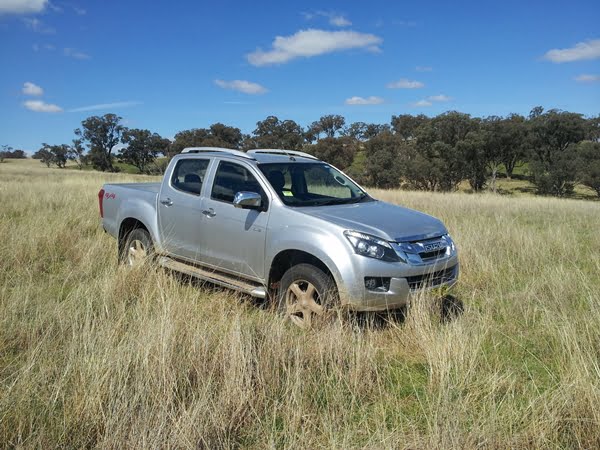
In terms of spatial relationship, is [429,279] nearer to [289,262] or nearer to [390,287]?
[390,287]

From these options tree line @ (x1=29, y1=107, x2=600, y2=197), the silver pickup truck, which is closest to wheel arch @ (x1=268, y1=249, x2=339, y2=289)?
the silver pickup truck

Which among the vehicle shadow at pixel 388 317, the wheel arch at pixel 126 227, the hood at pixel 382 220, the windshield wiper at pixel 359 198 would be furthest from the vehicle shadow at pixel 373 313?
the windshield wiper at pixel 359 198

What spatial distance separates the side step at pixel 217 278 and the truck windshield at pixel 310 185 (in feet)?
3.33

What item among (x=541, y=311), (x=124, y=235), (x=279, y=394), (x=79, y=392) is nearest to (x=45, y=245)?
(x=124, y=235)

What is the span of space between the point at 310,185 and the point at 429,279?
2.03 m

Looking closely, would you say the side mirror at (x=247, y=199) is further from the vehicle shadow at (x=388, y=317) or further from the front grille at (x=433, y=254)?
the front grille at (x=433, y=254)

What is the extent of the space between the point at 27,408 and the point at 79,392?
296 mm

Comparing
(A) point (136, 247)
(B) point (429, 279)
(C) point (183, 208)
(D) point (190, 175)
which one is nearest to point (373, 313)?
(B) point (429, 279)

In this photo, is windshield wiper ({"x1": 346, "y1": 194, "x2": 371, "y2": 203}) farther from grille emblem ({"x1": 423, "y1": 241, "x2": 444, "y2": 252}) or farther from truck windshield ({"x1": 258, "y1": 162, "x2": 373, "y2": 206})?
grille emblem ({"x1": 423, "y1": 241, "x2": 444, "y2": 252})

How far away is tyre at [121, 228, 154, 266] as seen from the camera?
656cm

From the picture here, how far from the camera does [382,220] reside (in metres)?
4.93

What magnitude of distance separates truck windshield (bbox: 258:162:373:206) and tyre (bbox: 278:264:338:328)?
2.96 feet

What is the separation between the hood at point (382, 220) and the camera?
15.0 ft

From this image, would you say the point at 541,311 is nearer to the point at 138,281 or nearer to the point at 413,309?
the point at 413,309
